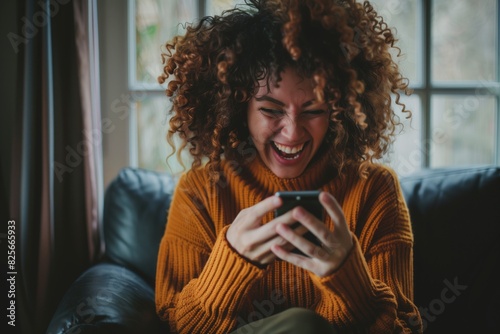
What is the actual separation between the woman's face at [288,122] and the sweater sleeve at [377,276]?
198 mm

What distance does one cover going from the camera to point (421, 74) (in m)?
1.90

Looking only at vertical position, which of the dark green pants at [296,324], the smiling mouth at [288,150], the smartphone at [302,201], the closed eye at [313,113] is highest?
the closed eye at [313,113]

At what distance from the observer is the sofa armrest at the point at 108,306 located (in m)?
1.02

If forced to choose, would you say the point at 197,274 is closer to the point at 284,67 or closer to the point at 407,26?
the point at 284,67

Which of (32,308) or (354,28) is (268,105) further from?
(32,308)

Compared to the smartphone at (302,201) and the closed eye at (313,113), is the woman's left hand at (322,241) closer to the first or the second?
the smartphone at (302,201)

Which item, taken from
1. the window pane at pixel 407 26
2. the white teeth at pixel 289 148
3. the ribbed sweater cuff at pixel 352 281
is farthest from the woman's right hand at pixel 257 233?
the window pane at pixel 407 26

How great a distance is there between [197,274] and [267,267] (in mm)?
235

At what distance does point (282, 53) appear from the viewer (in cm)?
107

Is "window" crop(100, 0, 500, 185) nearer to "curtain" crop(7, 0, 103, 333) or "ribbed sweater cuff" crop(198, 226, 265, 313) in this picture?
"curtain" crop(7, 0, 103, 333)

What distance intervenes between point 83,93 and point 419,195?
1.11 m

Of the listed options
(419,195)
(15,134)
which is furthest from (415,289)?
(15,134)

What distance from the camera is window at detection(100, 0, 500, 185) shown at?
1839mm

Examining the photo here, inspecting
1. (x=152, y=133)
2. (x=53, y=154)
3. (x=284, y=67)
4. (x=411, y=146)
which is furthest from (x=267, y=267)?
(x=411, y=146)
